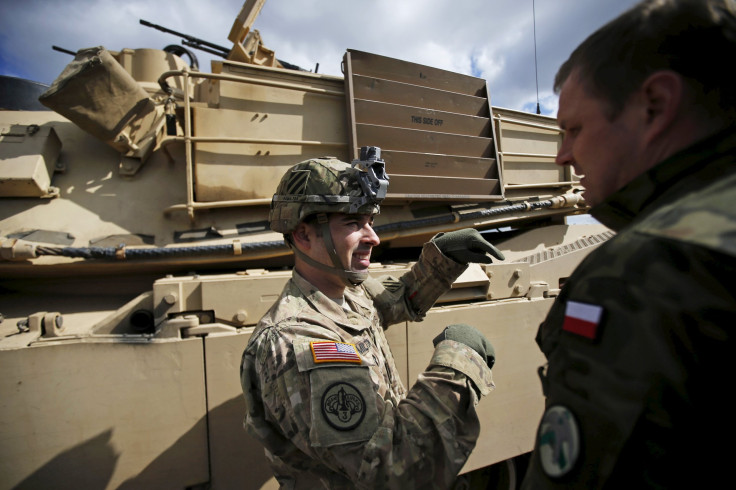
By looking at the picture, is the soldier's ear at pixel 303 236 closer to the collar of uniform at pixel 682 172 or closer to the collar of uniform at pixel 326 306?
the collar of uniform at pixel 326 306

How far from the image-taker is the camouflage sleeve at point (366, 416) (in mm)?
1178

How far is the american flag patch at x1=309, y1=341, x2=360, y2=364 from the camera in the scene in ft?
4.19

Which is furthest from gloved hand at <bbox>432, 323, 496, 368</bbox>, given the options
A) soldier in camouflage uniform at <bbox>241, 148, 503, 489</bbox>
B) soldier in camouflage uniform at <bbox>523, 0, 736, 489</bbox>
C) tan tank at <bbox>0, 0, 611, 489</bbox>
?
tan tank at <bbox>0, 0, 611, 489</bbox>

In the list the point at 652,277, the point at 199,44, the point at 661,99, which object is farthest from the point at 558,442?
the point at 199,44

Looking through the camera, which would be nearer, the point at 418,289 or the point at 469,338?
the point at 469,338

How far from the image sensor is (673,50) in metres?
0.72

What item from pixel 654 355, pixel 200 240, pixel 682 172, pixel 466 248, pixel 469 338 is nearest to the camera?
pixel 654 355

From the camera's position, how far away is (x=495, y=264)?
121 inches

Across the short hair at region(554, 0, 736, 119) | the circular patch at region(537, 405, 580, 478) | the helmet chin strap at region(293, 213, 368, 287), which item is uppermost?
the short hair at region(554, 0, 736, 119)

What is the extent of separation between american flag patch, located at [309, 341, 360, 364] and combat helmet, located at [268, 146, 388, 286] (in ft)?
1.25

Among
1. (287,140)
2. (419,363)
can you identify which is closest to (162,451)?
(419,363)

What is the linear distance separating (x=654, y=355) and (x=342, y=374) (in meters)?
0.87

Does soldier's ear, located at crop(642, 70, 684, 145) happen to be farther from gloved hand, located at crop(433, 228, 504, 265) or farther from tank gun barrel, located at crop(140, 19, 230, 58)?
tank gun barrel, located at crop(140, 19, 230, 58)

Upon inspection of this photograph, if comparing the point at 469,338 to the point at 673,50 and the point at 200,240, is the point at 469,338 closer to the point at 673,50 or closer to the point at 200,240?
the point at 673,50
